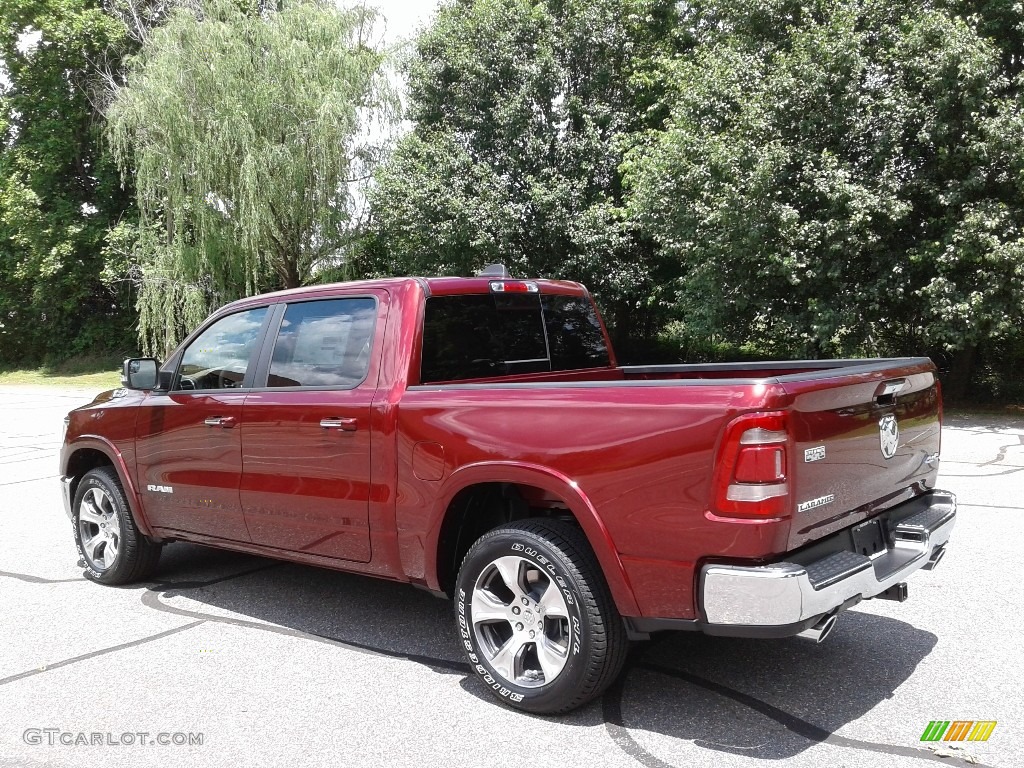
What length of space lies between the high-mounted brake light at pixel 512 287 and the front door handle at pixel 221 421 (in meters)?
1.60

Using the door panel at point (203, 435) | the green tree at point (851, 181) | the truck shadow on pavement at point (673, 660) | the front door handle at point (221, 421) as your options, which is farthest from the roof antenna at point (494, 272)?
the green tree at point (851, 181)

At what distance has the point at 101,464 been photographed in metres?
5.90

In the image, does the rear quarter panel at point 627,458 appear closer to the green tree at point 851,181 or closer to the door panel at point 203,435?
→ the door panel at point 203,435

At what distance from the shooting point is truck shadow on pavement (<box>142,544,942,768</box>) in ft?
11.0

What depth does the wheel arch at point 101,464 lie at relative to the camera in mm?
5387

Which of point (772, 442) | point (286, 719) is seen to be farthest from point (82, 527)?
point (772, 442)

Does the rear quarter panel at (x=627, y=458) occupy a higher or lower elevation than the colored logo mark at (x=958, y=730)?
higher

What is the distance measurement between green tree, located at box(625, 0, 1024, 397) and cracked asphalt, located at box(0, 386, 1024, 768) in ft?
31.6

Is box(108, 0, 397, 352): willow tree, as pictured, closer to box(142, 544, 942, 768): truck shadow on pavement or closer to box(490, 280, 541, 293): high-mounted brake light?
box(142, 544, 942, 768): truck shadow on pavement

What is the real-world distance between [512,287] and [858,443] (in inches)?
79.8

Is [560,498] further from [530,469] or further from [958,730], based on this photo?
[958,730]

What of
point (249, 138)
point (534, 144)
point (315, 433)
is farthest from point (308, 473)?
point (249, 138)

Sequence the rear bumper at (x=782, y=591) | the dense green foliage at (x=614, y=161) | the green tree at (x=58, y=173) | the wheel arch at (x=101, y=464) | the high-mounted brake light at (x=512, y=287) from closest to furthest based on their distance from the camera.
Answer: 1. the rear bumper at (x=782, y=591)
2. the high-mounted brake light at (x=512, y=287)
3. the wheel arch at (x=101, y=464)
4. the dense green foliage at (x=614, y=161)
5. the green tree at (x=58, y=173)

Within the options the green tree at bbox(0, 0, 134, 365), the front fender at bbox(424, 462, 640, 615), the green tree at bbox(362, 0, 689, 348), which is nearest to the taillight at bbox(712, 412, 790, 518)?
the front fender at bbox(424, 462, 640, 615)
